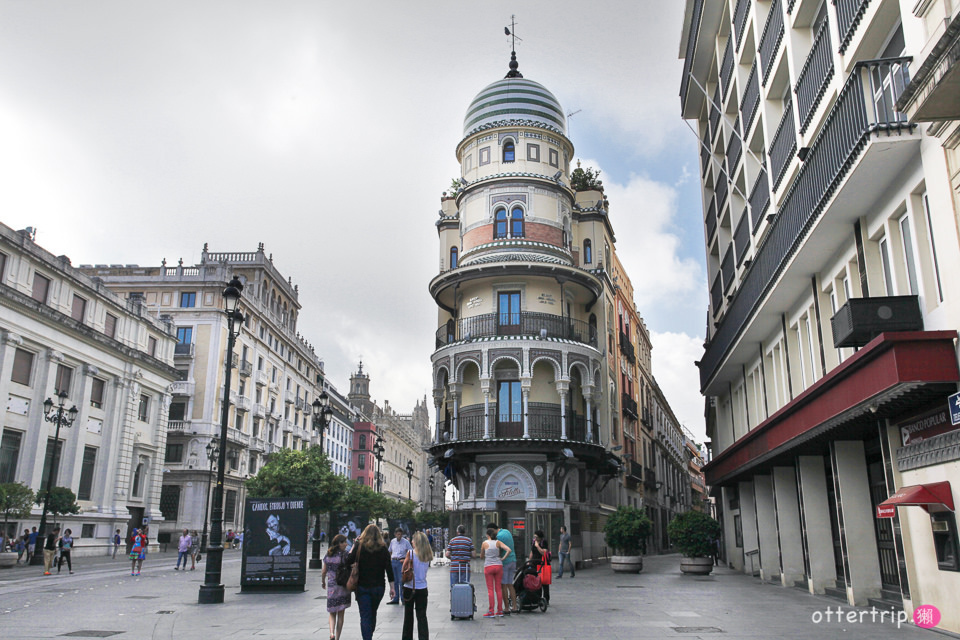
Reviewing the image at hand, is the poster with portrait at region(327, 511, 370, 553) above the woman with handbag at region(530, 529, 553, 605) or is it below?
above

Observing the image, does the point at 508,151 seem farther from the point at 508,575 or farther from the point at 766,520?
the point at 508,575

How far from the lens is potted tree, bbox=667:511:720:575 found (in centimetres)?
2603

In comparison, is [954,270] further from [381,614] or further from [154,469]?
[154,469]

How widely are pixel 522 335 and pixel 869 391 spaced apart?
2092cm

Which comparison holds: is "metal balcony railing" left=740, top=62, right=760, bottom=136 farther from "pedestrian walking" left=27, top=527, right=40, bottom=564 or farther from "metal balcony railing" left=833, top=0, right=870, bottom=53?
"pedestrian walking" left=27, top=527, right=40, bottom=564

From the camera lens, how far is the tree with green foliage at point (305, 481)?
3269cm

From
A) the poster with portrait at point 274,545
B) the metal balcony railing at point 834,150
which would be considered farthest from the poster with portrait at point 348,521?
the metal balcony railing at point 834,150

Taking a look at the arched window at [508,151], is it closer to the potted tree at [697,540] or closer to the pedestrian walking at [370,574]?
the potted tree at [697,540]

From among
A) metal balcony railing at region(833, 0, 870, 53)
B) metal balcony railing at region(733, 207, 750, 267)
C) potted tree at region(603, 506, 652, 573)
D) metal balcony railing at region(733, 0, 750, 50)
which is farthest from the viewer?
potted tree at region(603, 506, 652, 573)

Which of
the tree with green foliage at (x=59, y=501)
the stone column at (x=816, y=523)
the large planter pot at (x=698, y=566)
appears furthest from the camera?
the tree with green foliage at (x=59, y=501)

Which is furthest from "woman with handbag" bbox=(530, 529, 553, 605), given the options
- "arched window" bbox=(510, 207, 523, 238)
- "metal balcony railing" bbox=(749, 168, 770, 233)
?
"arched window" bbox=(510, 207, 523, 238)

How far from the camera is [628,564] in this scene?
28234 millimetres

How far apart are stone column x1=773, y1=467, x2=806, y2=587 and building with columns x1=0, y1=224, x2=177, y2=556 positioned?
86.4ft

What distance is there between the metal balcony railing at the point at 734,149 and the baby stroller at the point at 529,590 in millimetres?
16467
